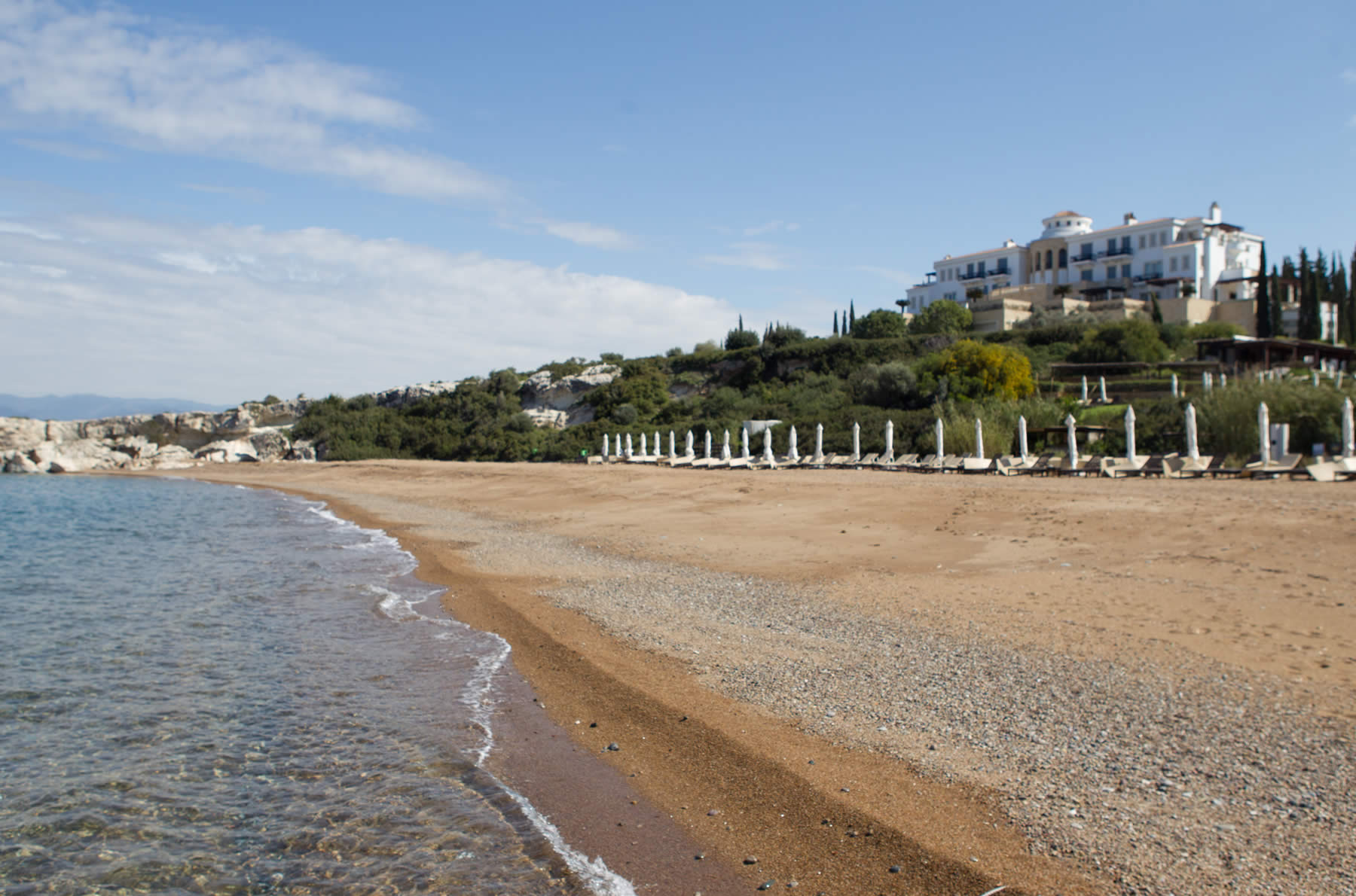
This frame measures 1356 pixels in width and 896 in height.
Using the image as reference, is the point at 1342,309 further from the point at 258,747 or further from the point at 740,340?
the point at 258,747

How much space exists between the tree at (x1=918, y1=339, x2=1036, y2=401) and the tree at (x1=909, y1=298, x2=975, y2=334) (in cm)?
1702

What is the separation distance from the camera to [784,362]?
54.4m

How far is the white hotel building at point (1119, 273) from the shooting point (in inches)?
2133

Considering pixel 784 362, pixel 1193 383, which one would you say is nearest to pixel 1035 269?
pixel 784 362

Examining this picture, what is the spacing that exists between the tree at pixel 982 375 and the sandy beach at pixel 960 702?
69.7ft

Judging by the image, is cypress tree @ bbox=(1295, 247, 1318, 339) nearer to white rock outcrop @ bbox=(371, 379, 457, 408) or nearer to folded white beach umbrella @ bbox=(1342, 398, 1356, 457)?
folded white beach umbrella @ bbox=(1342, 398, 1356, 457)

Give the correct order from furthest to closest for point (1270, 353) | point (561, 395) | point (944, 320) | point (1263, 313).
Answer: point (561, 395), point (944, 320), point (1263, 313), point (1270, 353)

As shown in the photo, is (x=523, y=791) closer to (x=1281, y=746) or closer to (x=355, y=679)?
(x=355, y=679)

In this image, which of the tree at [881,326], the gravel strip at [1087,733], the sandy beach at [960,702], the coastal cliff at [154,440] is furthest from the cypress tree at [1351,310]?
the coastal cliff at [154,440]

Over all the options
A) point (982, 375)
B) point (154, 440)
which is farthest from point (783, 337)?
point (154, 440)

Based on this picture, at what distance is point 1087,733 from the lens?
488 cm

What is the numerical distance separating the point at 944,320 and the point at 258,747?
5279 centimetres

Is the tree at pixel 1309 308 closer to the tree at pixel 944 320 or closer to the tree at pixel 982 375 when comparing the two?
the tree at pixel 944 320

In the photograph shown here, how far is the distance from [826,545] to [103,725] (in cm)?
880
